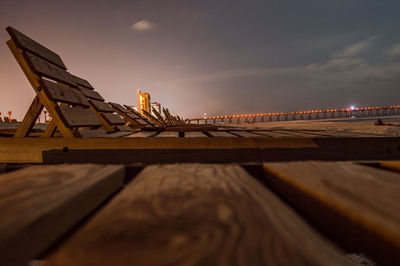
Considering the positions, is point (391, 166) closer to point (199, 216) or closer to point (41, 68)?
point (199, 216)

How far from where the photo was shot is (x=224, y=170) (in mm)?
747

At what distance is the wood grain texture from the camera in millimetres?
282

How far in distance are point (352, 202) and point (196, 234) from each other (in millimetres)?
351

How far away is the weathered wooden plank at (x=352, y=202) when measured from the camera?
1.02 feet

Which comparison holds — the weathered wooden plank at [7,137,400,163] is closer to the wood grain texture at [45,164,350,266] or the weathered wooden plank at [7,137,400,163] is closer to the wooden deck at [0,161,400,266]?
the wooden deck at [0,161,400,266]

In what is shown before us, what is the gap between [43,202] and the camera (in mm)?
425

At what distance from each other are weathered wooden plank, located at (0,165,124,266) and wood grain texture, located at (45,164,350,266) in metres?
0.05

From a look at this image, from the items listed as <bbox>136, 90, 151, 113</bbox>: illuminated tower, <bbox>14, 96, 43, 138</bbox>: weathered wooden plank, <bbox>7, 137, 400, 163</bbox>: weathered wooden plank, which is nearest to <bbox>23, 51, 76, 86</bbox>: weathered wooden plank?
<bbox>14, 96, 43, 138</bbox>: weathered wooden plank

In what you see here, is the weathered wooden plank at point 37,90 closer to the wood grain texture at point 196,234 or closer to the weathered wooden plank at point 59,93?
the weathered wooden plank at point 59,93

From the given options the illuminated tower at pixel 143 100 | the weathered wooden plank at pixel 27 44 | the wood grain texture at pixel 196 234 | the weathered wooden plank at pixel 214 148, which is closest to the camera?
the wood grain texture at pixel 196 234

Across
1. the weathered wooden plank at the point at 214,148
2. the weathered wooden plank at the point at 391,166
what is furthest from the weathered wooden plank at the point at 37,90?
the weathered wooden plank at the point at 391,166

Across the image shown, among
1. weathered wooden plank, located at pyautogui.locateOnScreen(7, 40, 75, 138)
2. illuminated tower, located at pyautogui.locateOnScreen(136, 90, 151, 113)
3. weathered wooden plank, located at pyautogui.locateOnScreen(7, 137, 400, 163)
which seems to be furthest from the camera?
illuminated tower, located at pyautogui.locateOnScreen(136, 90, 151, 113)

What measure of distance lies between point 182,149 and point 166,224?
1356 millimetres

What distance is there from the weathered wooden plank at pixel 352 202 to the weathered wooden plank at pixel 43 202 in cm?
57
